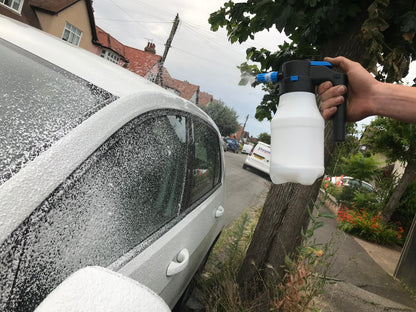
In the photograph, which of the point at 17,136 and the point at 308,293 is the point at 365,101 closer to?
the point at 308,293

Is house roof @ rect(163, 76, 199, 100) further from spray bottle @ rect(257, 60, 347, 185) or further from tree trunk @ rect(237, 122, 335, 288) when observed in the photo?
spray bottle @ rect(257, 60, 347, 185)

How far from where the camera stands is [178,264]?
1.72 meters

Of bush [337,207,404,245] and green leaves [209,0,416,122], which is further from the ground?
green leaves [209,0,416,122]

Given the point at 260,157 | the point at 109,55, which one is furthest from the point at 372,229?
the point at 109,55

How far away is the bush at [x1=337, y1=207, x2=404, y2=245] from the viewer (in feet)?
29.6

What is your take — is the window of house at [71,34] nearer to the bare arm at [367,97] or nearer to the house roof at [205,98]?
the bare arm at [367,97]

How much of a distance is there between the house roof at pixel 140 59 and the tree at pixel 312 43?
37.9 m

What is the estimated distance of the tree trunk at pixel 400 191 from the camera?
30.7 ft

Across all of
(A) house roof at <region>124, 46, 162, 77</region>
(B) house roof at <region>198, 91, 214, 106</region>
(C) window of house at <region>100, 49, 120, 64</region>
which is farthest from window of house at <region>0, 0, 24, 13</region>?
(B) house roof at <region>198, 91, 214, 106</region>

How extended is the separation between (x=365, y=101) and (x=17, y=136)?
1.65m

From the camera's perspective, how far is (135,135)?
1334 millimetres

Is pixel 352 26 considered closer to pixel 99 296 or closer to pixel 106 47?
pixel 99 296

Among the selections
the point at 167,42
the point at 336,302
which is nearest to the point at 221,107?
the point at 167,42

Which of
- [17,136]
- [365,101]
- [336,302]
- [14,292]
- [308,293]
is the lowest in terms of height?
[336,302]
